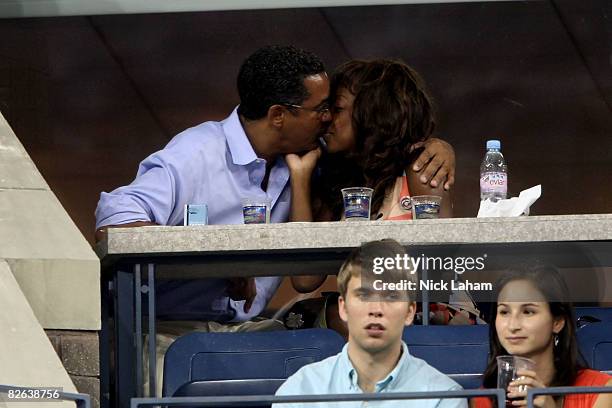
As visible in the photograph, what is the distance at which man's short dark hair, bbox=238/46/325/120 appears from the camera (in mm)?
5098

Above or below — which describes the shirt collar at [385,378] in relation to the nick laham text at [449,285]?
below

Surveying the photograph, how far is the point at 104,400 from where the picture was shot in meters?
4.40

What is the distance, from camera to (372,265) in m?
4.03

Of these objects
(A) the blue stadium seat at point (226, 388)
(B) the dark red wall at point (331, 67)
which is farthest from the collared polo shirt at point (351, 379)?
(B) the dark red wall at point (331, 67)

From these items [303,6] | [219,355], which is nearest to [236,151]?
[219,355]

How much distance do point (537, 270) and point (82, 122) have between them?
9.31 ft

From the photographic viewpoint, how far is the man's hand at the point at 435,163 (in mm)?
4891

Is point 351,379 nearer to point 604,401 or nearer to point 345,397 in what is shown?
point 345,397

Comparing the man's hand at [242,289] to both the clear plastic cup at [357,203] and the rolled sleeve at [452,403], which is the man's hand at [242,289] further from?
the rolled sleeve at [452,403]

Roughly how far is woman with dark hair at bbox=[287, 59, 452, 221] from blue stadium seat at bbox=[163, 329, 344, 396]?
26.8 inches

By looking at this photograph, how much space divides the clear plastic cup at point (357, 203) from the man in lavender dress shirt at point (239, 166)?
0.34m

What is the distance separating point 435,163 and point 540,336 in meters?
0.98

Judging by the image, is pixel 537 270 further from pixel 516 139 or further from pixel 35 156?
pixel 35 156

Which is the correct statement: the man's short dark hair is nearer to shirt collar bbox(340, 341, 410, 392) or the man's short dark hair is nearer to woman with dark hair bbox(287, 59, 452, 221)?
woman with dark hair bbox(287, 59, 452, 221)
